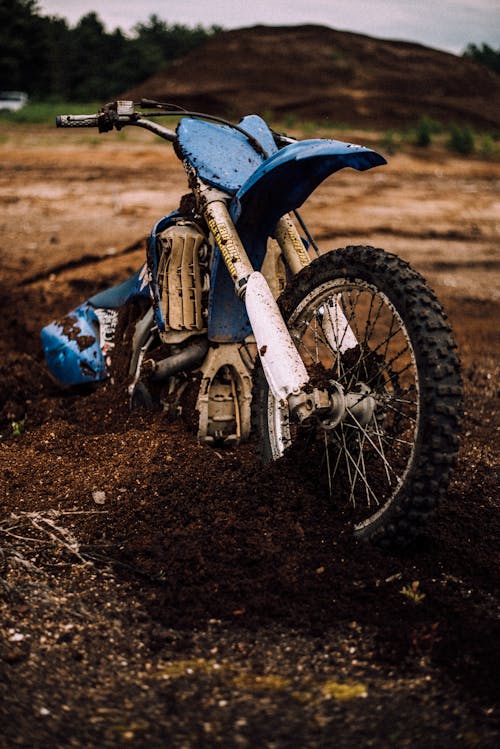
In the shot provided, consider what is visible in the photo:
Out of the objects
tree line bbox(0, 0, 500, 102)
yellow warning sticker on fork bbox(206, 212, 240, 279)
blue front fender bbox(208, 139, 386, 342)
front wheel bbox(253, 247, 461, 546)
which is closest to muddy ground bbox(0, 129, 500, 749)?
front wheel bbox(253, 247, 461, 546)

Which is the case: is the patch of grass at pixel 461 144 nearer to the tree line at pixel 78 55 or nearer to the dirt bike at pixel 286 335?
the dirt bike at pixel 286 335

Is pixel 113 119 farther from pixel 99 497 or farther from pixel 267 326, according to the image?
pixel 99 497

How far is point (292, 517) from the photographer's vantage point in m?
2.94

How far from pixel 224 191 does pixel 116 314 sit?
51.2 inches

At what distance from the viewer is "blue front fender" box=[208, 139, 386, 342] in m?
2.84

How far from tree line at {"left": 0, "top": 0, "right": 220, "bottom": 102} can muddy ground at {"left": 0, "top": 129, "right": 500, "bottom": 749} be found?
43737 millimetres

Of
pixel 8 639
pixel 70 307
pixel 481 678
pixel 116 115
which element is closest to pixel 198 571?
pixel 8 639

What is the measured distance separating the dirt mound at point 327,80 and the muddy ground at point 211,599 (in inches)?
912

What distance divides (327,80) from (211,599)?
31736 millimetres

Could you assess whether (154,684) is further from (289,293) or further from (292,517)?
(289,293)

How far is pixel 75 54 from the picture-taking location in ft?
175

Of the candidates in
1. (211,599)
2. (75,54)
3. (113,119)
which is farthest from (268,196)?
(75,54)

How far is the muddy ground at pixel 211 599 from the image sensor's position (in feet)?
6.62

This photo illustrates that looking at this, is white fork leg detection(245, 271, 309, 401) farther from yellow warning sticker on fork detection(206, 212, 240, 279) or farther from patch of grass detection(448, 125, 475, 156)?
patch of grass detection(448, 125, 475, 156)
